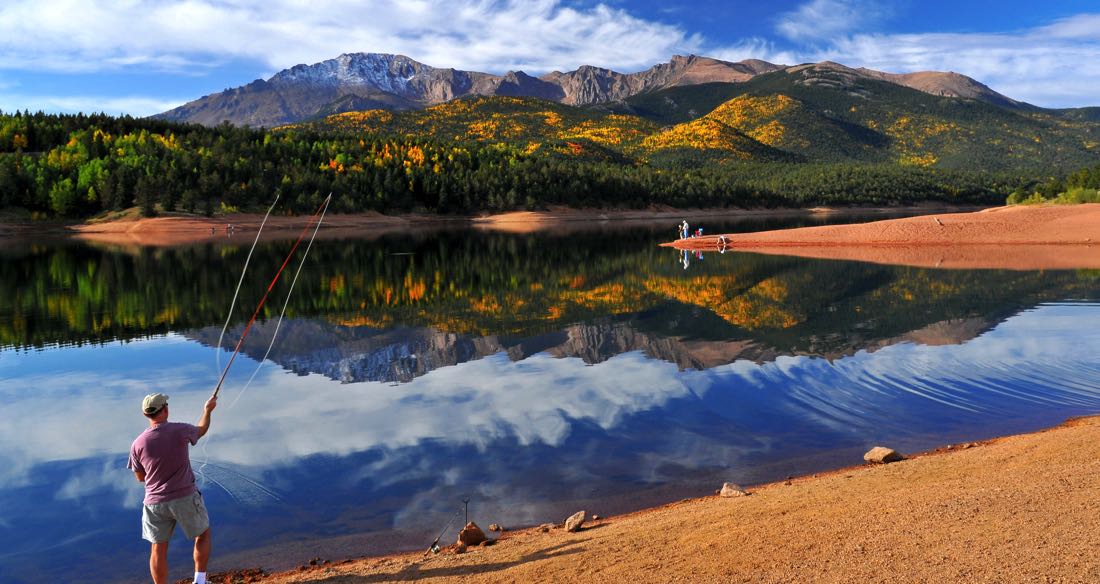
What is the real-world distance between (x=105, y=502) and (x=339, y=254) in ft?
175

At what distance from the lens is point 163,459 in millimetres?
7887

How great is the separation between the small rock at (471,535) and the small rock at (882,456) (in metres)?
6.96

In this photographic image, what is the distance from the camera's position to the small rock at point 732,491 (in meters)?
11.0

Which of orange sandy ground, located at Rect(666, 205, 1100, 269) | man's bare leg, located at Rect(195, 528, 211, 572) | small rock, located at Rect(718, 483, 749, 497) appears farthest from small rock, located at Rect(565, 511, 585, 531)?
orange sandy ground, located at Rect(666, 205, 1100, 269)

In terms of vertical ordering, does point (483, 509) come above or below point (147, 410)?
below

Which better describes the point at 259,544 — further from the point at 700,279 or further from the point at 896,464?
the point at 700,279

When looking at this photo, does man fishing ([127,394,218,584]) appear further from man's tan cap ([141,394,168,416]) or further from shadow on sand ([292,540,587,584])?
shadow on sand ([292,540,587,584])

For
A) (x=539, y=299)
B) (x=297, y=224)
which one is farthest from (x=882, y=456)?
(x=297, y=224)

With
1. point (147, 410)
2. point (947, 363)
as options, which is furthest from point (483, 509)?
point (947, 363)

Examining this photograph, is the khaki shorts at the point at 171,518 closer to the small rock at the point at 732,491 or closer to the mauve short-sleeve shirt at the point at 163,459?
the mauve short-sleeve shirt at the point at 163,459

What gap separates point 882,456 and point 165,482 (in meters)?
10.8

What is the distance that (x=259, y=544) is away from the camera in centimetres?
1011

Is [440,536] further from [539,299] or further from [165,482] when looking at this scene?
[539,299]

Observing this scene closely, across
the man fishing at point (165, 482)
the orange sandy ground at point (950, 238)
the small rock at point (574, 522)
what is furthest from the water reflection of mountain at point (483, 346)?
the orange sandy ground at point (950, 238)
